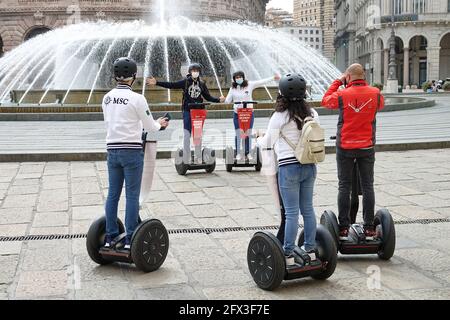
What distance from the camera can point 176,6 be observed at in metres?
55.3

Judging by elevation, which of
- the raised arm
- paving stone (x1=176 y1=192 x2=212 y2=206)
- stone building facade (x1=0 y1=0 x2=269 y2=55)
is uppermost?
stone building facade (x1=0 y1=0 x2=269 y2=55)

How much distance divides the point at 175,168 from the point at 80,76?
2608 centimetres

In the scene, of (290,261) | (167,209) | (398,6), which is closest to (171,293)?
(290,261)

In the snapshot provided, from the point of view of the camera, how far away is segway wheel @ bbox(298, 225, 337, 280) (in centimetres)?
488

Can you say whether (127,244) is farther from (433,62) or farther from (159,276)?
(433,62)

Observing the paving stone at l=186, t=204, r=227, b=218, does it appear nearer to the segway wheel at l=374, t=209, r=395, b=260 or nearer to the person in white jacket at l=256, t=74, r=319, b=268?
the segway wheel at l=374, t=209, r=395, b=260

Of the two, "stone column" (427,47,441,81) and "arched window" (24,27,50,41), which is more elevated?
"arched window" (24,27,50,41)

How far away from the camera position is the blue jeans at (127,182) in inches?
203

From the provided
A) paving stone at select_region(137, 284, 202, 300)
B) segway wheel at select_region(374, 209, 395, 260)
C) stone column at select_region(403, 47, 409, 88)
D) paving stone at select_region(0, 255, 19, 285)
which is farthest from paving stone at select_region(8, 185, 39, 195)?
stone column at select_region(403, 47, 409, 88)

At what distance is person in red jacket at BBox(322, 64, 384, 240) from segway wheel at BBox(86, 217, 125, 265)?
1.96m

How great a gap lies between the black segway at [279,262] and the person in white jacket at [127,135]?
1.08 metres

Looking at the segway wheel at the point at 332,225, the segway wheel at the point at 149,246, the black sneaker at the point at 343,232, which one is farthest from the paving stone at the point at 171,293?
the black sneaker at the point at 343,232

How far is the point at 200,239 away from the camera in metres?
6.31

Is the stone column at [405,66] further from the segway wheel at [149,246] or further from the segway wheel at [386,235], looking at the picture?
the segway wheel at [149,246]
